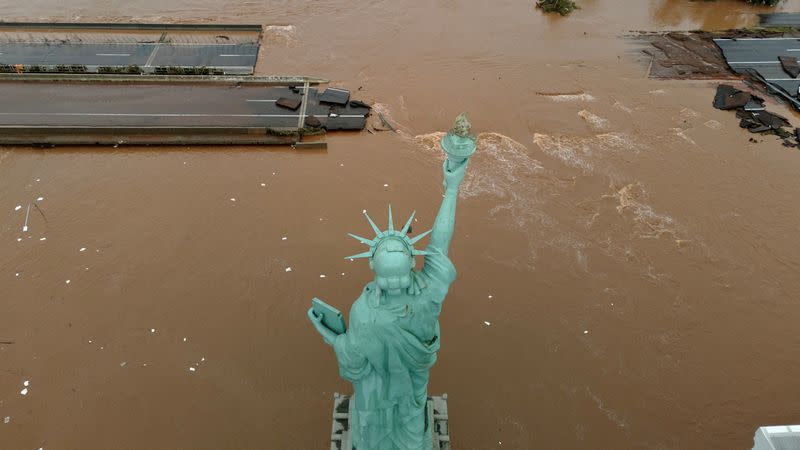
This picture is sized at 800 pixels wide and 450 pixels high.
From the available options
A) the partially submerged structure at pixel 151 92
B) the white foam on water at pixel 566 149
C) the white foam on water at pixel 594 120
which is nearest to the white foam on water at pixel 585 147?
the white foam on water at pixel 566 149

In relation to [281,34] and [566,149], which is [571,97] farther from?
[281,34]

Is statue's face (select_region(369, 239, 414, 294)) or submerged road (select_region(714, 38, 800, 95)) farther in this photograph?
submerged road (select_region(714, 38, 800, 95))

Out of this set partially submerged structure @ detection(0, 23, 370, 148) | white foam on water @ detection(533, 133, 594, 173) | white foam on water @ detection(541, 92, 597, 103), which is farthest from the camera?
white foam on water @ detection(541, 92, 597, 103)

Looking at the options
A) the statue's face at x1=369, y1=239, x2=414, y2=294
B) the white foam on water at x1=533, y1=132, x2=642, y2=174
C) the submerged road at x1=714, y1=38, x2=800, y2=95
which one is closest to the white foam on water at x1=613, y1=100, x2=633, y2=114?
the white foam on water at x1=533, y1=132, x2=642, y2=174

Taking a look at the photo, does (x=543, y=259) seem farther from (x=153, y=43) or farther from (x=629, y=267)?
(x=153, y=43)

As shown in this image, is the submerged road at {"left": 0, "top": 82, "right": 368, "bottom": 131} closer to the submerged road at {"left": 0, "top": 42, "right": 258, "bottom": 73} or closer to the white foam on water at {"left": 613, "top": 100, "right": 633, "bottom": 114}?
the submerged road at {"left": 0, "top": 42, "right": 258, "bottom": 73}

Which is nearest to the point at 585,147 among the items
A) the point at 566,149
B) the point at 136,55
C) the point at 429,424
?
the point at 566,149

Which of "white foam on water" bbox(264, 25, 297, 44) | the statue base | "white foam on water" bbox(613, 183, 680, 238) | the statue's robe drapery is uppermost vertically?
"white foam on water" bbox(264, 25, 297, 44)

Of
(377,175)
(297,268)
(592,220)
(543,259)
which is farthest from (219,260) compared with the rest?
(592,220)
